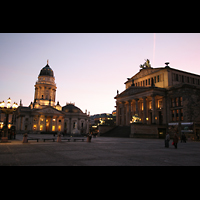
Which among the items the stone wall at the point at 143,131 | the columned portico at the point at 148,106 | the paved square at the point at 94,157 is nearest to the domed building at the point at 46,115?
the columned portico at the point at 148,106

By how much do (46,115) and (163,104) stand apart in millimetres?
69817

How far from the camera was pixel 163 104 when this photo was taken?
54125 mm

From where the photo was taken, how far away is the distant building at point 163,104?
152 ft

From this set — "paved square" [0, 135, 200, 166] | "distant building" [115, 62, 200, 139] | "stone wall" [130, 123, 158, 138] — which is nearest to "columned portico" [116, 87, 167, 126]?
"distant building" [115, 62, 200, 139]

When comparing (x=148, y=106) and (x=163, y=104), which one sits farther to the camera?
(x=148, y=106)

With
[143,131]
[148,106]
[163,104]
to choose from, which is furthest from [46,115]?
[143,131]

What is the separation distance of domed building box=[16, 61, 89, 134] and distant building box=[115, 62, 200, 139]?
36.9 metres

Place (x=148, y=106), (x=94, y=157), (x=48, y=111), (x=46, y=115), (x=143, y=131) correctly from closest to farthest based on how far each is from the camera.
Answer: (x=94, y=157)
(x=143, y=131)
(x=148, y=106)
(x=46, y=115)
(x=48, y=111)

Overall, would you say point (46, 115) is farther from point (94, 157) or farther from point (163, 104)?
point (94, 157)

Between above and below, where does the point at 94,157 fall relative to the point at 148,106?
below
